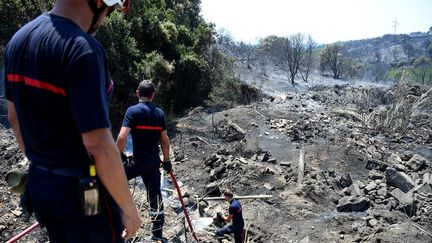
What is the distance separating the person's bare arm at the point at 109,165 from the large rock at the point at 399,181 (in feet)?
26.1

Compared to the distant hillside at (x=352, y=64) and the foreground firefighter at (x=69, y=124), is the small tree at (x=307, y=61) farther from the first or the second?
the foreground firefighter at (x=69, y=124)

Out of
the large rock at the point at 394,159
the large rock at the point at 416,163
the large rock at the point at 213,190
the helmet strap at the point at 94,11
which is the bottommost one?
the large rock at the point at 394,159

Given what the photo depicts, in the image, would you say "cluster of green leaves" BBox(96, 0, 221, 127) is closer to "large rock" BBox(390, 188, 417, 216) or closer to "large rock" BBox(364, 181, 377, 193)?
"large rock" BBox(364, 181, 377, 193)

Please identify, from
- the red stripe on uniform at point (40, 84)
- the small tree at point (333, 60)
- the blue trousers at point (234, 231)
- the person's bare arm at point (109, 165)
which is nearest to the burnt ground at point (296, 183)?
the blue trousers at point (234, 231)

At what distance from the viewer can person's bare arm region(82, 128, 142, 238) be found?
164 cm

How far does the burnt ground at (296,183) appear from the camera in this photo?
245 inches

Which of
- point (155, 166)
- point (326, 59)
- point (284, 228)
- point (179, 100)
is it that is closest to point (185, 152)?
point (284, 228)

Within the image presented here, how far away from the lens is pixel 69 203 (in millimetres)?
1781

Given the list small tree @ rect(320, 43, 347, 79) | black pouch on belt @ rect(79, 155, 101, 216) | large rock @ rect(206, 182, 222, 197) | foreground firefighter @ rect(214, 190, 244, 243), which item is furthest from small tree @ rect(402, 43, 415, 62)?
black pouch on belt @ rect(79, 155, 101, 216)

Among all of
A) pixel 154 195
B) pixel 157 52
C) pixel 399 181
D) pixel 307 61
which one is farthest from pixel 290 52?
pixel 154 195

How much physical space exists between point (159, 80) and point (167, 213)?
855cm

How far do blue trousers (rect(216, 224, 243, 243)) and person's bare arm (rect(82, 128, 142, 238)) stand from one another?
13.2 feet

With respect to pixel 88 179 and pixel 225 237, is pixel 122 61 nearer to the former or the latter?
pixel 225 237

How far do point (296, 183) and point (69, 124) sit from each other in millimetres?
7058
